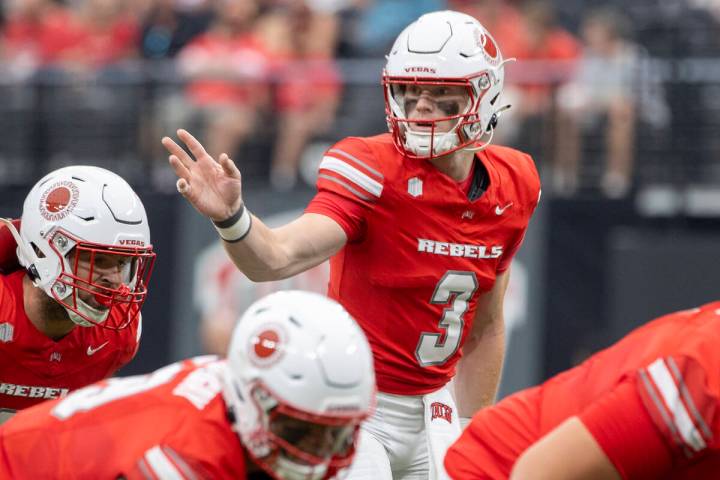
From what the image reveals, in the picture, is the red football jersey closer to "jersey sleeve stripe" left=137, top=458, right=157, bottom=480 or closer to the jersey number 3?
"jersey sleeve stripe" left=137, top=458, right=157, bottom=480

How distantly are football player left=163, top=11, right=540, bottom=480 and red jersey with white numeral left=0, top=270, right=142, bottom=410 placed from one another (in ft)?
2.35

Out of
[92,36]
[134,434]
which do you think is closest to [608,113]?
[92,36]

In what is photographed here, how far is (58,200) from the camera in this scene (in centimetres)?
442

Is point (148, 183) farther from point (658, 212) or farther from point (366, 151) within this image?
point (366, 151)

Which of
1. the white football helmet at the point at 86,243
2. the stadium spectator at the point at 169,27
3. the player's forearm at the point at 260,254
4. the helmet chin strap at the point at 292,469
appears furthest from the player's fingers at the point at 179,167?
the stadium spectator at the point at 169,27

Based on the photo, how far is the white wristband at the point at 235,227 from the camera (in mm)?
3893

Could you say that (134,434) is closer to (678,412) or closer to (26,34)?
(678,412)

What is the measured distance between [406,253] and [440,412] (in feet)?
1.76

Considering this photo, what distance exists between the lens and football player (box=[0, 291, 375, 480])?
2982 millimetres

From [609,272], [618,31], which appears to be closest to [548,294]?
[609,272]

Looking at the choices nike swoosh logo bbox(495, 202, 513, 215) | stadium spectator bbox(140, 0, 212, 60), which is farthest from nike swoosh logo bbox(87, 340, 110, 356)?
stadium spectator bbox(140, 0, 212, 60)

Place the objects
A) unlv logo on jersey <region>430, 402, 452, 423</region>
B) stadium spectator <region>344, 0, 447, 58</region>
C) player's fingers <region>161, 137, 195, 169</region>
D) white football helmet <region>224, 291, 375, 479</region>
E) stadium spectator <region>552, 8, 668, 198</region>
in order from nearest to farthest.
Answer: white football helmet <region>224, 291, 375, 479</region> → player's fingers <region>161, 137, 195, 169</region> → unlv logo on jersey <region>430, 402, 452, 423</region> → stadium spectator <region>552, 8, 668, 198</region> → stadium spectator <region>344, 0, 447, 58</region>

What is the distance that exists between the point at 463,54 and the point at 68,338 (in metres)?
1.59

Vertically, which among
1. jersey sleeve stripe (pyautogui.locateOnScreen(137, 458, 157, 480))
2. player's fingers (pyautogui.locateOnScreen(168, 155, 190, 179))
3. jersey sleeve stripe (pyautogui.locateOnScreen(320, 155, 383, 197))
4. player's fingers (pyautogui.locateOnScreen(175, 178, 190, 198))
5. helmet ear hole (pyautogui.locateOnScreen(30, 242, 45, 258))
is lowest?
jersey sleeve stripe (pyautogui.locateOnScreen(137, 458, 157, 480))
